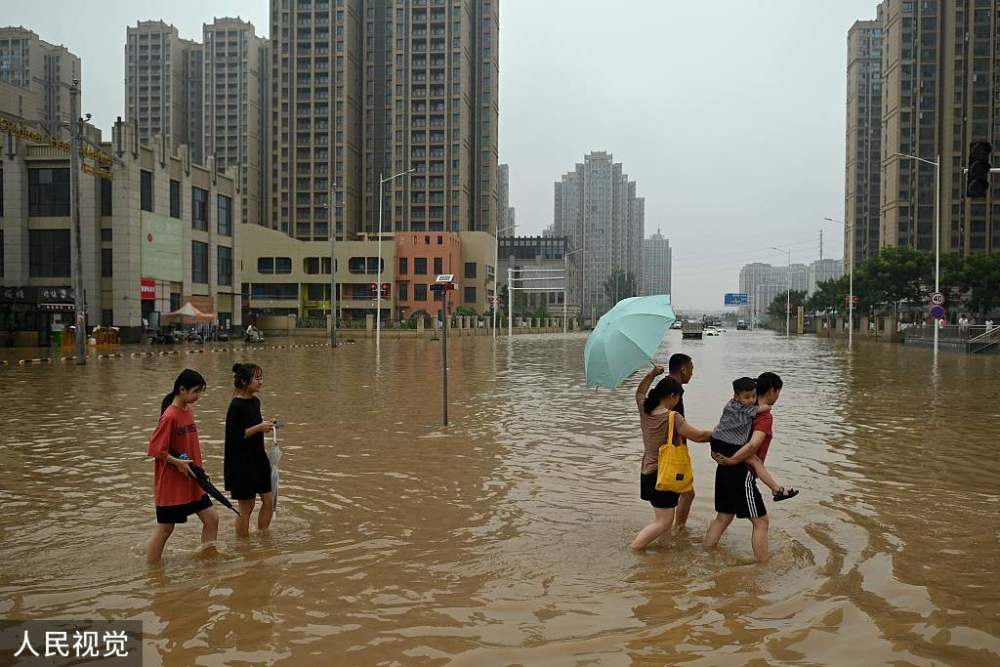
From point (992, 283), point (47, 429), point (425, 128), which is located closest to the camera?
point (47, 429)

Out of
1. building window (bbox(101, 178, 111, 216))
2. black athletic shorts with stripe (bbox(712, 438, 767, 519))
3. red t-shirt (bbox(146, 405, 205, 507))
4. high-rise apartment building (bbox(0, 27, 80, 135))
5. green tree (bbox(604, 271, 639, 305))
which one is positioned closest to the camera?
red t-shirt (bbox(146, 405, 205, 507))

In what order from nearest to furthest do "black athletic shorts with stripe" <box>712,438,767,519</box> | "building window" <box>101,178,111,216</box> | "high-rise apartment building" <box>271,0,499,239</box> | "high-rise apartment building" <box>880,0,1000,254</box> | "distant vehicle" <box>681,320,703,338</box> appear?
"black athletic shorts with stripe" <box>712,438,767,519</box>
"building window" <box>101,178,111,216</box>
"distant vehicle" <box>681,320,703,338</box>
"high-rise apartment building" <box>880,0,1000,254</box>
"high-rise apartment building" <box>271,0,499,239</box>

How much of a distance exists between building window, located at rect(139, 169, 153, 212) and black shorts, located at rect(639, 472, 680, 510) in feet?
161

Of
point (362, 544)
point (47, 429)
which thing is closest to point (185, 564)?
A: point (362, 544)

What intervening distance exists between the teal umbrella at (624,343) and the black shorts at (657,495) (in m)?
0.89

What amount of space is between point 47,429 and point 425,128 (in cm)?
11903

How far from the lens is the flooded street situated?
Answer: 470cm

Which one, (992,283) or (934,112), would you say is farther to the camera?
(934,112)

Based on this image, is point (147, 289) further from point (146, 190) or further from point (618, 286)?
point (618, 286)

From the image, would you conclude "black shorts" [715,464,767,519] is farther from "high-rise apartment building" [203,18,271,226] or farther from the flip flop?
"high-rise apartment building" [203,18,271,226]

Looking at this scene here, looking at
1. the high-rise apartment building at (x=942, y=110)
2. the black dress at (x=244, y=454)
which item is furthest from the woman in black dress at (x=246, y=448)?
the high-rise apartment building at (x=942, y=110)

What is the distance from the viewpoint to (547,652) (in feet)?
14.8

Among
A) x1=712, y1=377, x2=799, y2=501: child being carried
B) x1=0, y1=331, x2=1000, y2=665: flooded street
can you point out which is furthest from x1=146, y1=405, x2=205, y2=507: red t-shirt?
x1=712, y1=377, x2=799, y2=501: child being carried

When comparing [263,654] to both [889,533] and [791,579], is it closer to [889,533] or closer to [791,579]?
[791,579]
